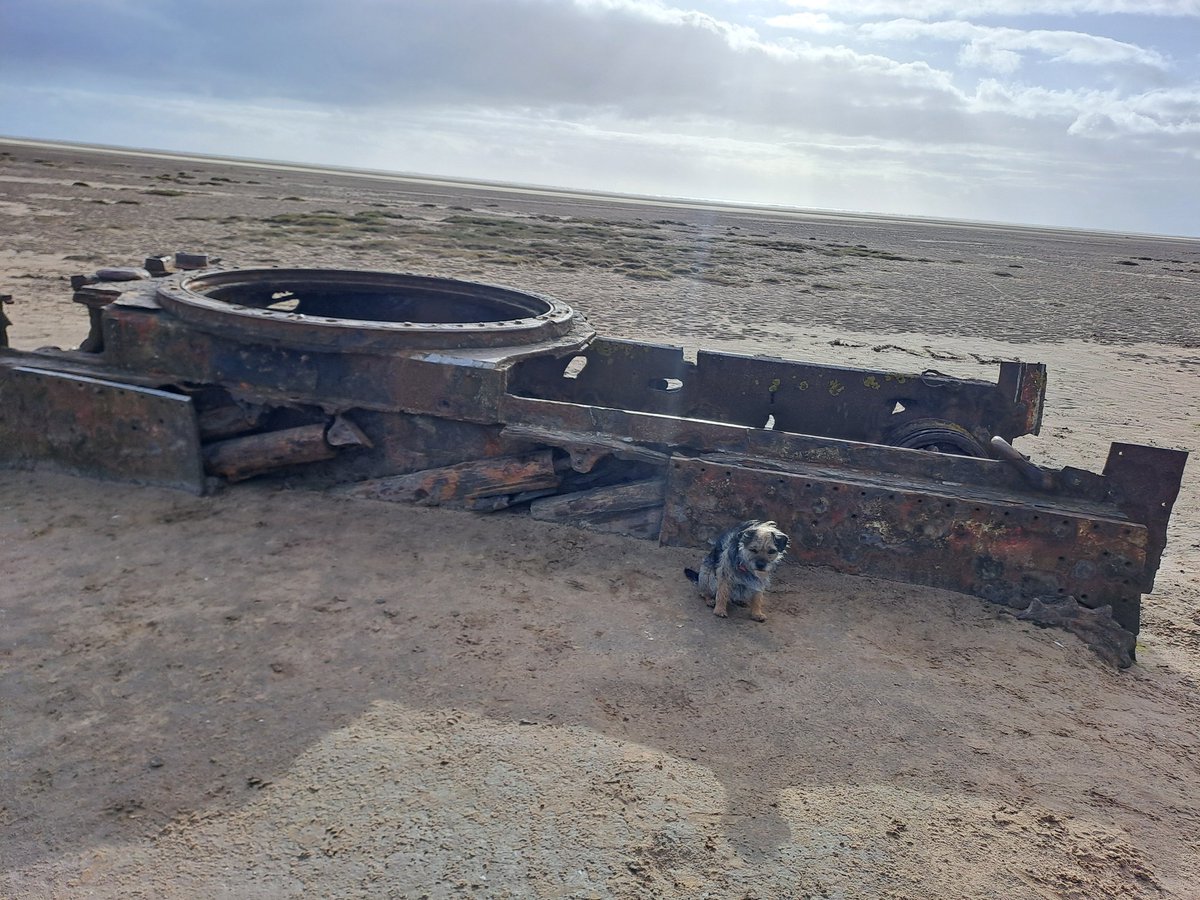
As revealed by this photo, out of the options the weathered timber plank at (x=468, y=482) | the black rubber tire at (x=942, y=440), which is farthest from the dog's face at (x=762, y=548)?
the black rubber tire at (x=942, y=440)

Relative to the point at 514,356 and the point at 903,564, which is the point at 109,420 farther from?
the point at 903,564

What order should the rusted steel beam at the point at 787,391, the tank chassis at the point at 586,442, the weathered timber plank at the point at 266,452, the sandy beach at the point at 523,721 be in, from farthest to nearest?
the rusted steel beam at the point at 787,391, the weathered timber plank at the point at 266,452, the tank chassis at the point at 586,442, the sandy beach at the point at 523,721

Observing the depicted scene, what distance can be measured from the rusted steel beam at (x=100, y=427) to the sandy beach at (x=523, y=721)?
0.14m

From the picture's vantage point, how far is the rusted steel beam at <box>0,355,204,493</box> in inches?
190

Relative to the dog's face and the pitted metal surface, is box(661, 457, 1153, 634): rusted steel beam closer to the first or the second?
the dog's face

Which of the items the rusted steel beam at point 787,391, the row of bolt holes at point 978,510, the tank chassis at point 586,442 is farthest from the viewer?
the rusted steel beam at point 787,391

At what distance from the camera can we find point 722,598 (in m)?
4.06

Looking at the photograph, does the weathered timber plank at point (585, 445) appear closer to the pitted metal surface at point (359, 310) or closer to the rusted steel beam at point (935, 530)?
the rusted steel beam at point (935, 530)

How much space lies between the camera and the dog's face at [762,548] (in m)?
3.81

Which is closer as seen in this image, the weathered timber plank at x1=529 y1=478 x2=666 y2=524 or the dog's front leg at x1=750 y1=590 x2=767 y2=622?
the dog's front leg at x1=750 y1=590 x2=767 y2=622

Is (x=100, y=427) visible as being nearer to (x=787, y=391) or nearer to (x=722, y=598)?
(x=722, y=598)

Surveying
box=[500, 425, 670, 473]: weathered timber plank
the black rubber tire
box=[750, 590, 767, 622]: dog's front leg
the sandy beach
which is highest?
the black rubber tire

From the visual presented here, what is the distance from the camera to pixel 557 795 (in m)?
2.85

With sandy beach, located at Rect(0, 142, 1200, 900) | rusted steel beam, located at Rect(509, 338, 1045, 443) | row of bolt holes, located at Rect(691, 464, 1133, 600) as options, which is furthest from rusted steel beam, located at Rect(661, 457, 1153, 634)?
rusted steel beam, located at Rect(509, 338, 1045, 443)
